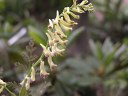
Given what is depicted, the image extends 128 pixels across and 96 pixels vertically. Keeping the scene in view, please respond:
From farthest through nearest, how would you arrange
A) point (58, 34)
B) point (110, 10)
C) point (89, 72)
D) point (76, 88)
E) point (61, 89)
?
1. point (110, 10)
2. point (89, 72)
3. point (76, 88)
4. point (61, 89)
5. point (58, 34)

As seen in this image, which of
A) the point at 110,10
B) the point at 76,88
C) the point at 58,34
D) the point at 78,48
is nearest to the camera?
the point at 58,34

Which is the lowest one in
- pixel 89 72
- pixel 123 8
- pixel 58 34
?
pixel 58 34

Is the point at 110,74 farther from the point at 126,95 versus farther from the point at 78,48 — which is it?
the point at 78,48

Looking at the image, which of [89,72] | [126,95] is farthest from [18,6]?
[126,95]

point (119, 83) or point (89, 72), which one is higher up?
point (89, 72)

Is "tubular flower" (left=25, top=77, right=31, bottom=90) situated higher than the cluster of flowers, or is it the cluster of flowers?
the cluster of flowers

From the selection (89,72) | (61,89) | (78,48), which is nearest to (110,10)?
(78,48)

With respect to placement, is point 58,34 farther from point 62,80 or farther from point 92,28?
point 92,28

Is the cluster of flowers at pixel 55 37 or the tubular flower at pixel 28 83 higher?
the cluster of flowers at pixel 55 37

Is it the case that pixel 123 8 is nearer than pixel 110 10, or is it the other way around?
pixel 110 10
